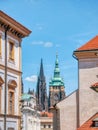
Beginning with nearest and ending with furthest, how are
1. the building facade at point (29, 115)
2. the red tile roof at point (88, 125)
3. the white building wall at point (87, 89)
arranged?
the red tile roof at point (88, 125), the white building wall at point (87, 89), the building facade at point (29, 115)

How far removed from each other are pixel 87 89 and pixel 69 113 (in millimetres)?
2596

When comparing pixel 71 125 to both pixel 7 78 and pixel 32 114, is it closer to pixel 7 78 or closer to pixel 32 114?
pixel 7 78

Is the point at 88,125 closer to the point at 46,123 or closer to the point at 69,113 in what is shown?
the point at 69,113

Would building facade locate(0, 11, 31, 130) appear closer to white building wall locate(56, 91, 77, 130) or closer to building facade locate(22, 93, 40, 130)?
white building wall locate(56, 91, 77, 130)

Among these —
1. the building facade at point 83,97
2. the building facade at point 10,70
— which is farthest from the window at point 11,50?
the building facade at point 83,97

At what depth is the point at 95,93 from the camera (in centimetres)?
3503

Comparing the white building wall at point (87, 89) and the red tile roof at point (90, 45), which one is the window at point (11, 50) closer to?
the red tile roof at point (90, 45)

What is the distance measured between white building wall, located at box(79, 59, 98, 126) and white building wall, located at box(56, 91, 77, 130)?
79 cm

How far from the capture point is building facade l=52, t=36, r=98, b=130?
35094 millimetres

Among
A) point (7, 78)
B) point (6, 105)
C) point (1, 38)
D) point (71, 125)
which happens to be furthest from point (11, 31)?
point (71, 125)

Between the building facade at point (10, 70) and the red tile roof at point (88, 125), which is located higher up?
the building facade at point (10, 70)

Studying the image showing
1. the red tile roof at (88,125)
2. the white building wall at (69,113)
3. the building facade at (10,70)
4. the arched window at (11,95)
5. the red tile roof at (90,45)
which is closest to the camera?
the building facade at (10,70)

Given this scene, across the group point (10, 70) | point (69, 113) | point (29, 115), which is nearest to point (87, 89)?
point (69, 113)

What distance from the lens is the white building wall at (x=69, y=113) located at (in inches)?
1419
